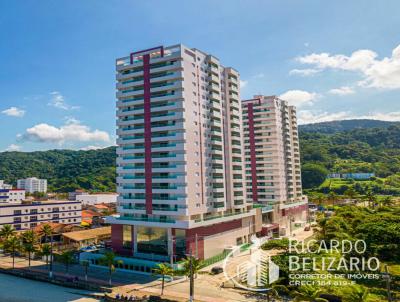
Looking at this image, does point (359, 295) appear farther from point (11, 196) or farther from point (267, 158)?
point (11, 196)

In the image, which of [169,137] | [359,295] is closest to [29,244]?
[169,137]

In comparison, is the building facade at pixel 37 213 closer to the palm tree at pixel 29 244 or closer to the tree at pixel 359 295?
the palm tree at pixel 29 244

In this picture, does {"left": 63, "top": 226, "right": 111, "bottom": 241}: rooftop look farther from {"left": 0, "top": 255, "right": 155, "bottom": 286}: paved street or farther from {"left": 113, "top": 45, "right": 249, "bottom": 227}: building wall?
{"left": 113, "top": 45, "right": 249, "bottom": 227}: building wall

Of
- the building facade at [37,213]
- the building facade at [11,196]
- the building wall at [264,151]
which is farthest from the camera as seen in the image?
the building facade at [11,196]

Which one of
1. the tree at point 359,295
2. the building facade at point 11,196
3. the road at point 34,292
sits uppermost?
the building facade at point 11,196

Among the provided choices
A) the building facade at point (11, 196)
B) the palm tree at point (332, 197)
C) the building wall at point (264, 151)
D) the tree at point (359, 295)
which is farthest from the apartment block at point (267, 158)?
the building facade at point (11, 196)
